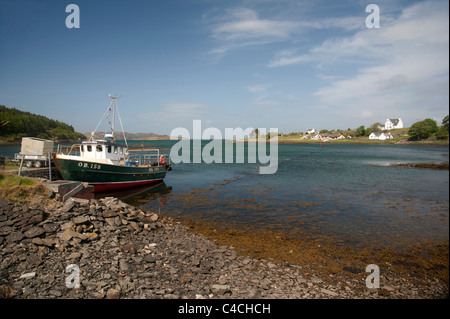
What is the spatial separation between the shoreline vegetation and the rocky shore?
3 cm

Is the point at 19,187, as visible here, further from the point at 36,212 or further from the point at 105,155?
the point at 105,155

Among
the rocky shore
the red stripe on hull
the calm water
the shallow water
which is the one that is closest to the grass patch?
the rocky shore

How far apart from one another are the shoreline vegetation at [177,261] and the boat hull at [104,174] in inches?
334

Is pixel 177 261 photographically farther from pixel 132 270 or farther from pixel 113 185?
pixel 113 185

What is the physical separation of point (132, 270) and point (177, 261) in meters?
1.71

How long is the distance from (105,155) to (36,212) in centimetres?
1542

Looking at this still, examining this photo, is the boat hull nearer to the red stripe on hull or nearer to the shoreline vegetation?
the red stripe on hull

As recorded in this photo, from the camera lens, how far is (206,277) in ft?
27.2

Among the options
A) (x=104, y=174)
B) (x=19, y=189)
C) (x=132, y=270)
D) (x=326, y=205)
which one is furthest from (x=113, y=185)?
(x=326, y=205)

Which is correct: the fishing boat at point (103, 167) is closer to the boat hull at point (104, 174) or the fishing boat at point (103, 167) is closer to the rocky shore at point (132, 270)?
the boat hull at point (104, 174)

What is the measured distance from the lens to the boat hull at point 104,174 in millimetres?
21641

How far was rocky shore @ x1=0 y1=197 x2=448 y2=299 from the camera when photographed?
285 inches

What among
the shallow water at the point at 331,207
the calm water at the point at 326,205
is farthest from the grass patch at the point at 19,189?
the shallow water at the point at 331,207
